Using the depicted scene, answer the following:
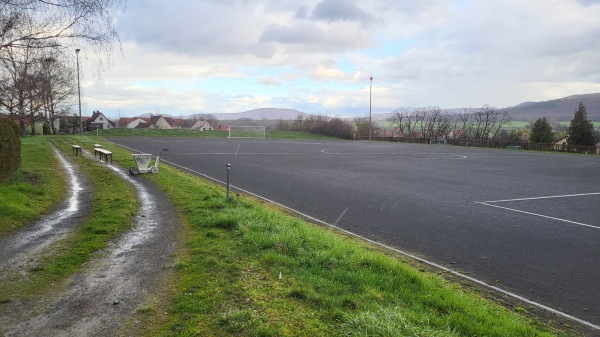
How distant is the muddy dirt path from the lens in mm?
3664

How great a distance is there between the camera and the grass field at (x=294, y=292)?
364cm

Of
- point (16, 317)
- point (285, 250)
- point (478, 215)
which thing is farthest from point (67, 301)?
point (478, 215)

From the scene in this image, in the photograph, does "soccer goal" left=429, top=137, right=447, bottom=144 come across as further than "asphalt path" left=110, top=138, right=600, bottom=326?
Yes

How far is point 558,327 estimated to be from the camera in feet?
14.1

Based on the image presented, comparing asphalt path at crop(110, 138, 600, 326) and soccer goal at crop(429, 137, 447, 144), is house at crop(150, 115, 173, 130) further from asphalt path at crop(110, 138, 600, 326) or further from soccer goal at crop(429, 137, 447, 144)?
asphalt path at crop(110, 138, 600, 326)

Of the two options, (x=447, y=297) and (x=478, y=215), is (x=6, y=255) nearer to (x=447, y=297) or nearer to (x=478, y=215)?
(x=447, y=297)

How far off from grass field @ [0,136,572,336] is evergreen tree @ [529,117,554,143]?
61.6 meters

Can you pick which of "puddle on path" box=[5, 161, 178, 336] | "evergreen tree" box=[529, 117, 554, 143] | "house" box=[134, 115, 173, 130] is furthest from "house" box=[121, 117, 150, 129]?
"puddle on path" box=[5, 161, 178, 336]

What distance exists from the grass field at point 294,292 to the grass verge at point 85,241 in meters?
0.03

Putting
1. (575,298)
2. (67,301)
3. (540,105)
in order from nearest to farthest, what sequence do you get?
(67,301)
(575,298)
(540,105)

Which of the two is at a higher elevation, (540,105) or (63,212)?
(540,105)

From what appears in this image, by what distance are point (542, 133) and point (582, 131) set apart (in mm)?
5653

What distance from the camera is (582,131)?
176 ft

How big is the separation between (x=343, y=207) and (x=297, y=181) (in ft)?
16.4
